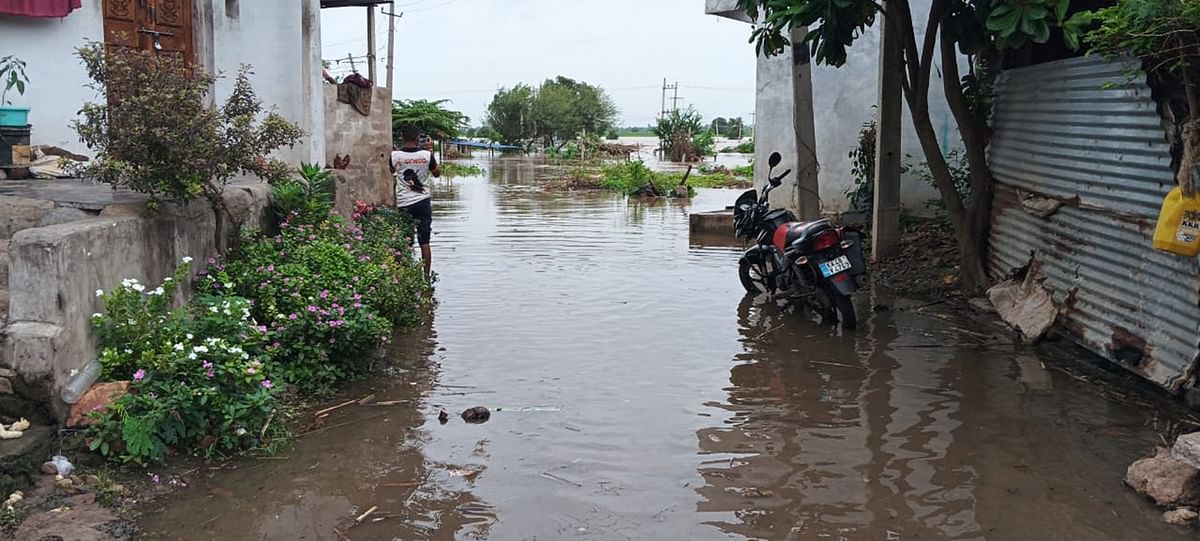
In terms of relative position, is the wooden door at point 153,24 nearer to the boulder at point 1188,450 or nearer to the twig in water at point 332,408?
the twig in water at point 332,408

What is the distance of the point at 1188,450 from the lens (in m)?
4.18

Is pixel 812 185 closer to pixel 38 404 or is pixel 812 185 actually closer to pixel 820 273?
pixel 820 273

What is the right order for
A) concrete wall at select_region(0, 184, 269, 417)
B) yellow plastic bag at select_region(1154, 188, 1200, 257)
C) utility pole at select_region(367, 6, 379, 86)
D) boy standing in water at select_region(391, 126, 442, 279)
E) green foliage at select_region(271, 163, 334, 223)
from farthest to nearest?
1. utility pole at select_region(367, 6, 379, 86)
2. boy standing in water at select_region(391, 126, 442, 279)
3. green foliage at select_region(271, 163, 334, 223)
4. yellow plastic bag at select_region(1154, 188, 1200, 257)
5. concrete wall at select_region(0, 184, 269, 417)

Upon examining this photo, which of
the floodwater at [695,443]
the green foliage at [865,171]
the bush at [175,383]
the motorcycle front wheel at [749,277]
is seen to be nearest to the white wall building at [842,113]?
the green foliage at [865,171]

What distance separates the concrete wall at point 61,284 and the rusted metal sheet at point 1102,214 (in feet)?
18.0

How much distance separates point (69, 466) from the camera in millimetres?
4484

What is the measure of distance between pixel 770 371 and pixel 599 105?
6832cm

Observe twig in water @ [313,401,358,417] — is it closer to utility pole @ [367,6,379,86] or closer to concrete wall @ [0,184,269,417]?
concrete wall @ [0,184,269,417]

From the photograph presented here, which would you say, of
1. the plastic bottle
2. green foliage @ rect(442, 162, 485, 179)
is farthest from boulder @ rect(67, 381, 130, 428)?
green foliage @ rect(442, 162, 485, 179)

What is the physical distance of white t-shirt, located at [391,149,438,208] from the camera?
10.0 m

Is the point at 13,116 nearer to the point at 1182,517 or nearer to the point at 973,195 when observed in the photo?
the point at 973,195

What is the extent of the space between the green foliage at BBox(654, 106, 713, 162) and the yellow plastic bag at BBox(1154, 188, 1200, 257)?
43.7m

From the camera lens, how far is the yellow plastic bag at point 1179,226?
5113mm

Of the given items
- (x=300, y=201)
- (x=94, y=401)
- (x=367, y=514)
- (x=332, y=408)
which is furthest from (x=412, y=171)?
(x=367, y=514)
